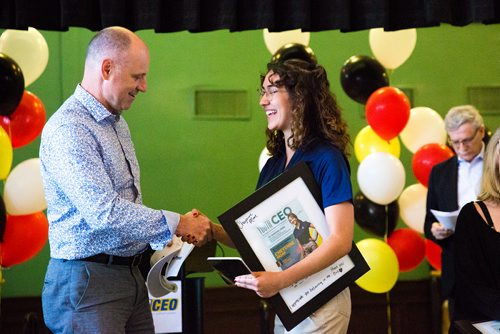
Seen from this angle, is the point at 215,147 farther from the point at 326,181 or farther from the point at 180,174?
the point at 326,181

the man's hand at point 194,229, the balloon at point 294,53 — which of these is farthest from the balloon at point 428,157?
the man's hand at point 194,229

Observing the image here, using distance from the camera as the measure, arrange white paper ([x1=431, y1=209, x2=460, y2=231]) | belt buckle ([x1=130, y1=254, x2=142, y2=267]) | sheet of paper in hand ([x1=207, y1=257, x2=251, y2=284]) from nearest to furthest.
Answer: sheet of paper in hand ([x1=207, y1=257, x2=251, y2=284]), belt buckle ([x1=130, y1=254, x2=142, y2=267]), white paper ([x1=431, y1=209, x2=460, y2=231])

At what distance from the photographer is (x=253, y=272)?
2221 mm

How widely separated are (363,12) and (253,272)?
1.28m

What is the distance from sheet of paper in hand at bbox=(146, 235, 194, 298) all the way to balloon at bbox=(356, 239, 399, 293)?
Result: 200 cm

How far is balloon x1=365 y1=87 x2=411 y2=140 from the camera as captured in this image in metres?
4.38

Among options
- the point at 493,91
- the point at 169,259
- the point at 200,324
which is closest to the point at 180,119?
the point at 200,324

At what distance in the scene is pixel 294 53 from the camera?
166 inches

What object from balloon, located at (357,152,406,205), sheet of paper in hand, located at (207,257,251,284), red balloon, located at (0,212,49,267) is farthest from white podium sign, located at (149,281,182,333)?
sheet of paper in hand, located at (207,257,251,284)

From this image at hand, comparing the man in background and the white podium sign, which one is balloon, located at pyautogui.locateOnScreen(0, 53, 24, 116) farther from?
the man in background

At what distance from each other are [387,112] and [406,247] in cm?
93

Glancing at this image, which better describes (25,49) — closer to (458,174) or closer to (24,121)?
(24,121)

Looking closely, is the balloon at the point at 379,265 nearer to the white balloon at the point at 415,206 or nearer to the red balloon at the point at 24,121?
the white balloon at the point at 415,206

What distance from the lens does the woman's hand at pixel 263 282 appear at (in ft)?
7.18
